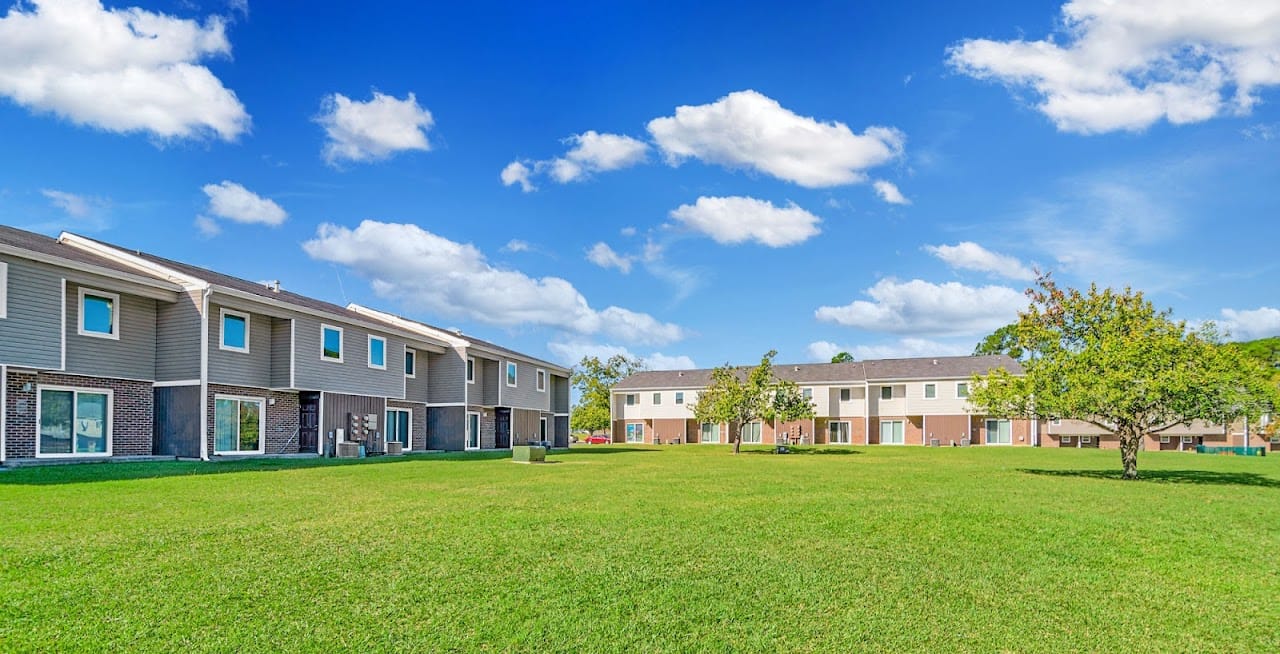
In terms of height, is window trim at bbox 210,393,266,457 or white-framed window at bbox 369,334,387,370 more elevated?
white-framed window at bbox 369,334,387,370

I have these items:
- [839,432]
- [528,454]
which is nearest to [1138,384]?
[528,454]

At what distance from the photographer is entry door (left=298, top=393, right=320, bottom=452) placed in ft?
88.7

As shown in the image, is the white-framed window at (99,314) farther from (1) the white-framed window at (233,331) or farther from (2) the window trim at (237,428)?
(2) the window trim at (237,428)

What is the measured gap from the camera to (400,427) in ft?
110

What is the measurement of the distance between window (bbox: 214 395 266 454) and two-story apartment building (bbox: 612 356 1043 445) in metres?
36.9

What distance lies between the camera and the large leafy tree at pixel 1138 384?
2088 cm

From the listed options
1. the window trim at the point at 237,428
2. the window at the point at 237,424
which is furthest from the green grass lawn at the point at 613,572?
the window at the point at 237,424

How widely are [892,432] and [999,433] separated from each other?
23.2 ft

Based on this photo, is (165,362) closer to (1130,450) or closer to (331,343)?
(331,343)

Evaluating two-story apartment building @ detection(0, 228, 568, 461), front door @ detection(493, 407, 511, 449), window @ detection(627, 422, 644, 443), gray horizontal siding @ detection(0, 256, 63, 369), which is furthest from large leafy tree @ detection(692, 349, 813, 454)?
gray horizontal siding @ detection(0, 256, 63, 369)

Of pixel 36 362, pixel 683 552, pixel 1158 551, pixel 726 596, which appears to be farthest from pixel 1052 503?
pixel 36 362

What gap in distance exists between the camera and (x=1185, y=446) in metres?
58.2

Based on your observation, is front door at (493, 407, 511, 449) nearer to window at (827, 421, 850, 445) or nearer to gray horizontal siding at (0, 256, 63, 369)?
gray horizontal siding at (0, 256, 63, 369)

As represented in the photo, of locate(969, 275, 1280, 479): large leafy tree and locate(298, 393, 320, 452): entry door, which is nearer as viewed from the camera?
locate(969, 275, 1280, 479): large leafy tree
